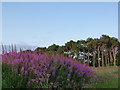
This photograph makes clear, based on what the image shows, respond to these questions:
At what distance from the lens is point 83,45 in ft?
112

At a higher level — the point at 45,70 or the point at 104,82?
the point at 45,70

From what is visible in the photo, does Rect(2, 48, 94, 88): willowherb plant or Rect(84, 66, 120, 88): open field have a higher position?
A: Rect(2, 48, 94, 88): willowherb plant

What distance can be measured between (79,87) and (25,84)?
1768 millimetres

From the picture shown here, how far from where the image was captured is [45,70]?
6.41 metres

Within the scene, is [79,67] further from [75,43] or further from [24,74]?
[75,43]

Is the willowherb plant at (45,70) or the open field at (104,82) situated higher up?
the willowherb plant at (45,70)

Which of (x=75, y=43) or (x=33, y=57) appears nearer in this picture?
(x=33, y=57)

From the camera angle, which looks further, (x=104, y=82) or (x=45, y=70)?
(x=104, y=82)

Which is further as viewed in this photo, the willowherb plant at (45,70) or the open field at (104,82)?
the open field at (104,82)

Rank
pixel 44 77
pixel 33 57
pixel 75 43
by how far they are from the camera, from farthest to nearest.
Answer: pixel 75 43, pixel 33 57, pixel 44 77

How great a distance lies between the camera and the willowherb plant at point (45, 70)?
241 inches

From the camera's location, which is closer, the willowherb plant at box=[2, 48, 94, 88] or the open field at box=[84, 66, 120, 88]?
the willowherb plant at box=[2, 48, 94, 88]

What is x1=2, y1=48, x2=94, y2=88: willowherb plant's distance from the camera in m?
6.12

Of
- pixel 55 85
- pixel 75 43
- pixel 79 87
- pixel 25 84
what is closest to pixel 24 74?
pixel 25 84
